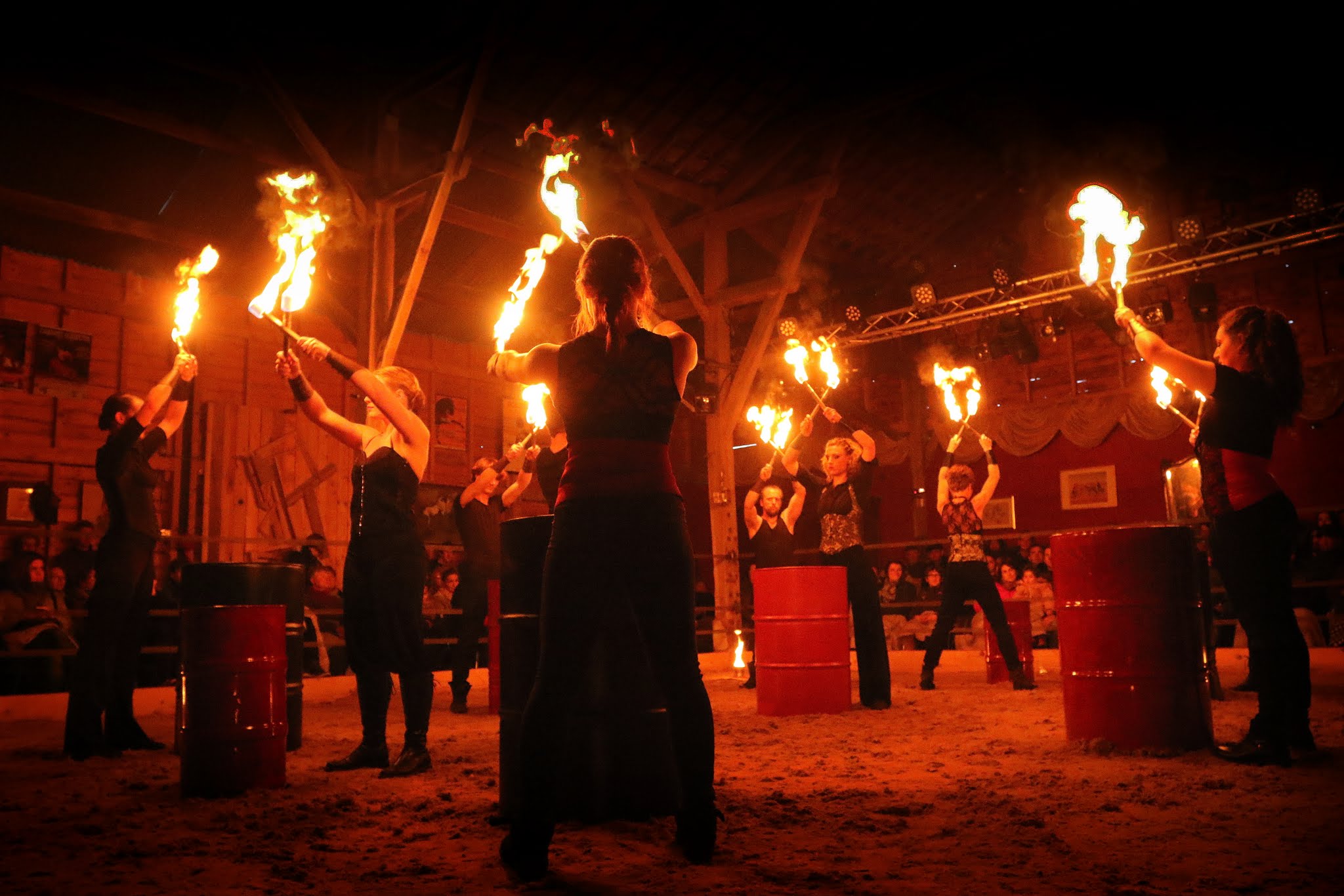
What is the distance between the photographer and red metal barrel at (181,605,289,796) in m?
3.91

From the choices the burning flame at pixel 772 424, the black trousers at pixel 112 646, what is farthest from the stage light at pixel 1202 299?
the black trousers at pixel 112 646

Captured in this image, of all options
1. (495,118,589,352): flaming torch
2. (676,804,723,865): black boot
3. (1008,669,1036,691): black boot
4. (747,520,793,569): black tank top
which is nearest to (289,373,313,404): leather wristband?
(495,118,589,352): flaming torch

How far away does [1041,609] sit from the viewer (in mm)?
12953

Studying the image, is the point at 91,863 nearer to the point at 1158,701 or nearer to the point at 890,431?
the point at 1158,701

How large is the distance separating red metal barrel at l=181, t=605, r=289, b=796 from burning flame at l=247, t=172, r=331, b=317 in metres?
1.32

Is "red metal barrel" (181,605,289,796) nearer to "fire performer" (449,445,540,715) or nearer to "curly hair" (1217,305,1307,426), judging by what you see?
"fire performer" (449,445,540,715)

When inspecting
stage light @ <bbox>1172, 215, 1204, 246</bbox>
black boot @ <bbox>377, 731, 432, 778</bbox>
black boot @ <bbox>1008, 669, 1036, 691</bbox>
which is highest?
stage light @ <bbox>1172, 215, 1204, 246</bbox>

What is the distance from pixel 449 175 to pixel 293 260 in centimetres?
501

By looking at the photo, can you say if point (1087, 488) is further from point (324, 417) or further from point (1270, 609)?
point (324, 417)

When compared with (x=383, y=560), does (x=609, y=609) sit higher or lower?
lower

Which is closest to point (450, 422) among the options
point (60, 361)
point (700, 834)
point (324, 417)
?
point (60, 361)

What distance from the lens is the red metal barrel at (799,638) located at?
20.1ft

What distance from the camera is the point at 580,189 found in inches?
183

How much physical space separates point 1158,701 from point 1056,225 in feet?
42.2
